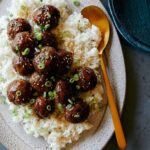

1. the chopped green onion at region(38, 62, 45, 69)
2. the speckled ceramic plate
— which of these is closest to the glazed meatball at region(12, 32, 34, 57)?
the chopped green onion at region(38, 62, 45, 69)

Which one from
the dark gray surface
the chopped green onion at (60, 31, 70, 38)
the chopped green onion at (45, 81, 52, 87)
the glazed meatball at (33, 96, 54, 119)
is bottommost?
the dark gray surface

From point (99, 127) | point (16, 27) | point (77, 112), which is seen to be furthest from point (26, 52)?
point (99, 127)

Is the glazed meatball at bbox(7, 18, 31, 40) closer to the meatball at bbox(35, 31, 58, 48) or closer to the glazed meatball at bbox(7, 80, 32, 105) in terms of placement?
the meatball at bbox(35, 31, 58, 48)

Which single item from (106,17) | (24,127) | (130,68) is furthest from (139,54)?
(24,127)

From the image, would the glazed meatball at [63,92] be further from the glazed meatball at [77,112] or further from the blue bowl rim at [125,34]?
the blue bowl rim at [125,34]

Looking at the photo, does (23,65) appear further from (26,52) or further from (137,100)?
(137,100)

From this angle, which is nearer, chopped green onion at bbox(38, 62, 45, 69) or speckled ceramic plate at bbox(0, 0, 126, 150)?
chopped green onion at bbox(38, 62, 45, 69)

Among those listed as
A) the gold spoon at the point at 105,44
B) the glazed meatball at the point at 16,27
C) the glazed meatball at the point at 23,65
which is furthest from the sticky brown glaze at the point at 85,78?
the glazed meatball at the point at 16,27
